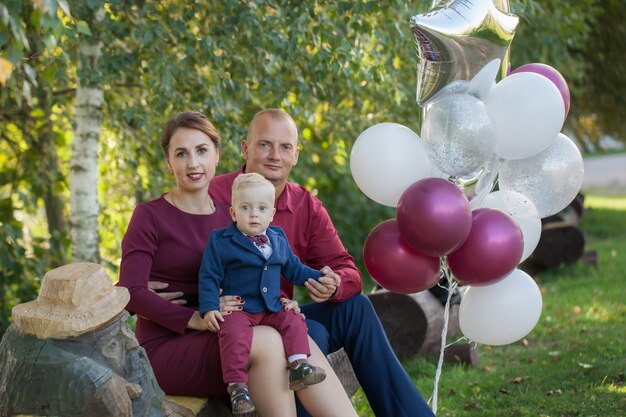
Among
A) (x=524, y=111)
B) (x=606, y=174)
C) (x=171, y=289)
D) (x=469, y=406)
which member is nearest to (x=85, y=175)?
(x=171, y=289)

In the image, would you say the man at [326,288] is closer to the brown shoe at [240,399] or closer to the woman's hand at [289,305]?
the woman's hand at [289,305]

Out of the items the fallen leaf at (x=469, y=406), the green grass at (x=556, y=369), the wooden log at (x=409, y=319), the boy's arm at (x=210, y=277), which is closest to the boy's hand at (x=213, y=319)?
the boy's arm at (x=210, y=277)

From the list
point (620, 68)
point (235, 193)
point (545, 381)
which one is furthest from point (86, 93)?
point (620, 68)

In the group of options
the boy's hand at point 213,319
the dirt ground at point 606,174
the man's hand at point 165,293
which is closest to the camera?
the boy's hand at point 213,319

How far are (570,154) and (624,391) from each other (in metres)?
1.46

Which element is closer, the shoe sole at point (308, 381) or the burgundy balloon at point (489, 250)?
the shoe sole at point (308, 381)

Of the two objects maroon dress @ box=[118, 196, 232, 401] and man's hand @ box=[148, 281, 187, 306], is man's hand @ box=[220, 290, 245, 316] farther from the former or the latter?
man's hand @ box=[148, 281, 187, 306]

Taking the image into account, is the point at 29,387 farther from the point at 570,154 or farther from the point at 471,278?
the point at 570,154

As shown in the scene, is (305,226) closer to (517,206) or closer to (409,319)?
(517,206)

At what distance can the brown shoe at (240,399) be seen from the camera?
9.14 feet

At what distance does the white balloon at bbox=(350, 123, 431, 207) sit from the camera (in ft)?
10.4

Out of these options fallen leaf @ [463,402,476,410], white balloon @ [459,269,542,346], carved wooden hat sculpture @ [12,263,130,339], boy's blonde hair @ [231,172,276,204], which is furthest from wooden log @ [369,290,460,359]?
carved wooden hat sculpture @ [12,263,130,339]

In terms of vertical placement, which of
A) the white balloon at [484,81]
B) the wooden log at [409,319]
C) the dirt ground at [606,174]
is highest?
the white balloon at [484,81]

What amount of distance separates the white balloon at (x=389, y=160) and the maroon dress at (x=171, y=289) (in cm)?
58
